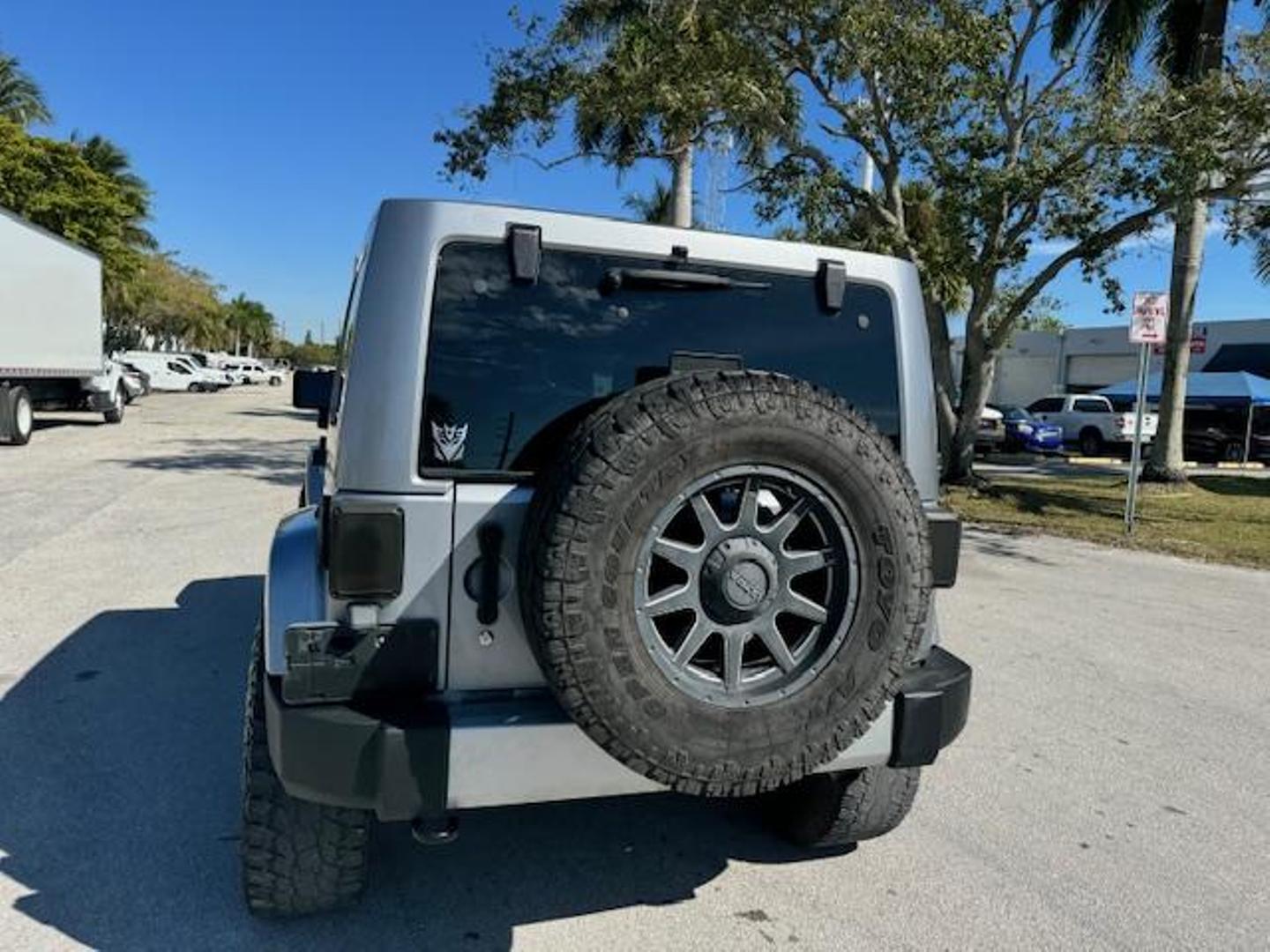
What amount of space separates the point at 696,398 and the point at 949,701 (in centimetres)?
128

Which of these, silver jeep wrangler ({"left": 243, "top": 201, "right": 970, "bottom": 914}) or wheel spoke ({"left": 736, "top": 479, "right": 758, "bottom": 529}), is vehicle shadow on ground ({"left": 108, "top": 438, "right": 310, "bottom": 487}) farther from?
wheel spoke ({"left": 736, "top": 479, "right": 758, "bottom": 529})

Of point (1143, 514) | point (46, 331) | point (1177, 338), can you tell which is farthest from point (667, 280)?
point (46, 331)

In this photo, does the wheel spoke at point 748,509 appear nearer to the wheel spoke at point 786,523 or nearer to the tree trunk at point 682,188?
the wheel spoke at point 786,523

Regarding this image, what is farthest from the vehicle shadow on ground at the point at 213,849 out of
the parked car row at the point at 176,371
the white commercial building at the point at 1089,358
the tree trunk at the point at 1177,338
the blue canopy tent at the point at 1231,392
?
the parked car row at the point at 176,371

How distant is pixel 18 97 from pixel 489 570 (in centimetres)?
4833

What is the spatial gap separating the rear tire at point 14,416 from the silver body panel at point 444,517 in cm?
1687

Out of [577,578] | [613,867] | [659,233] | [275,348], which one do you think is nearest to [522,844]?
[613,867]

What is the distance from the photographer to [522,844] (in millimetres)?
3326

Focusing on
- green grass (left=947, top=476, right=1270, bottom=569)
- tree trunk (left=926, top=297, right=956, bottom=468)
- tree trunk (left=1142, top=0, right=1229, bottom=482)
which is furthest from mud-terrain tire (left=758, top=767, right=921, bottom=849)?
tree trunk (left=1142, top=0, right=1229, bottom=482)

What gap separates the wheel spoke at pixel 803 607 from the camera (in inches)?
96.5

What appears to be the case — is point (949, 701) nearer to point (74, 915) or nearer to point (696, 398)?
point (696, 398)

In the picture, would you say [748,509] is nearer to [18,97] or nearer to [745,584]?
[745,584]

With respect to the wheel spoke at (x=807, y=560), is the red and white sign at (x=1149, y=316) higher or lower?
higher

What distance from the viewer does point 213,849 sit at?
126 inches
